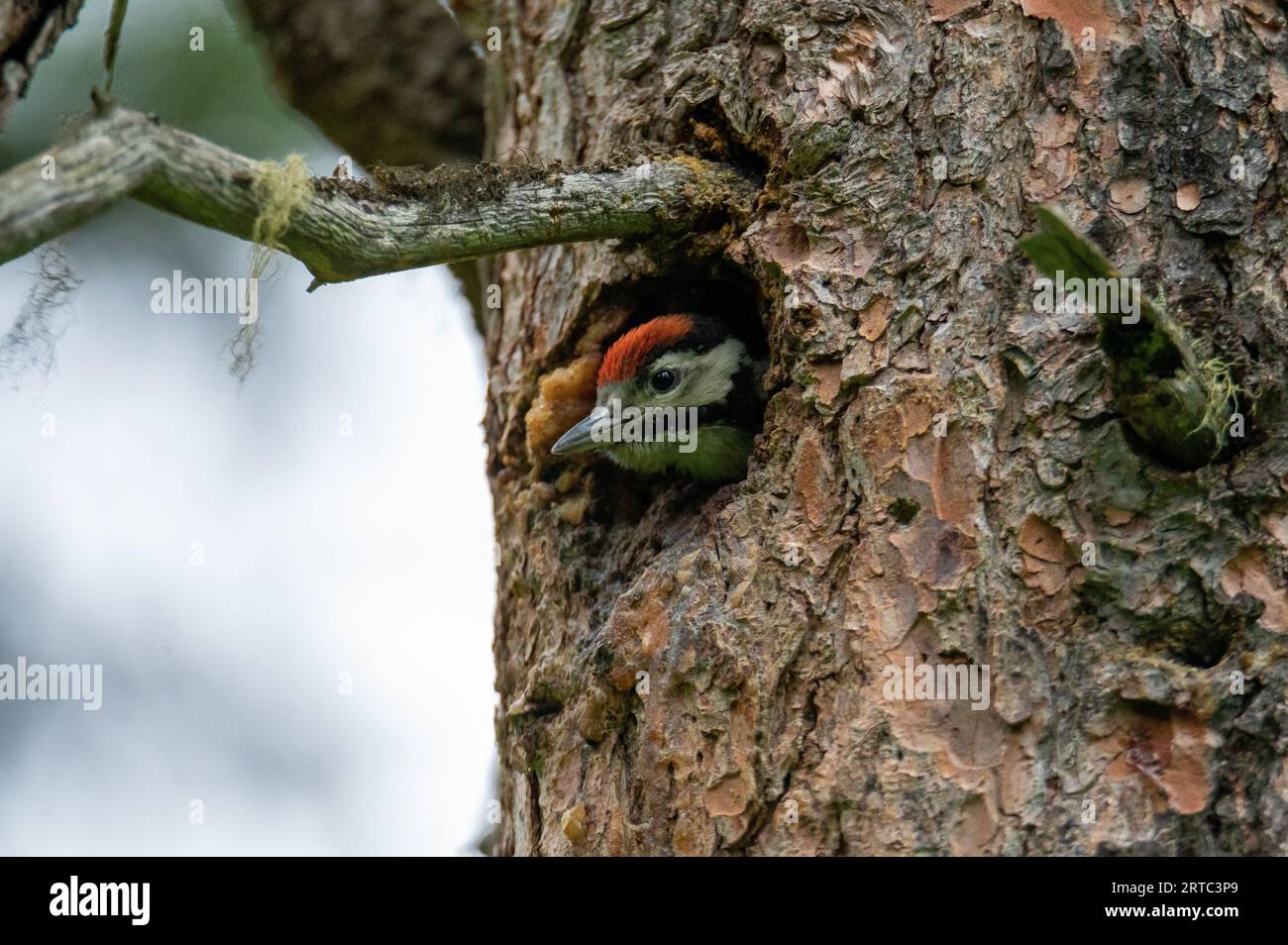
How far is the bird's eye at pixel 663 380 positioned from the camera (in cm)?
440

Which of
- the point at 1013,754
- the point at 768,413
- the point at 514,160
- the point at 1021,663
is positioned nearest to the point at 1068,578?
the point at 1021,663

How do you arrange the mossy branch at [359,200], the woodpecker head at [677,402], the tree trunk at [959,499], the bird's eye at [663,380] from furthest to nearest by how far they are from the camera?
1. the bird's eye at [663,380]
2. the woodpecker head at [677,402]
3. the tree trunk at [959,499]
4. the mossy branch at [359,200]

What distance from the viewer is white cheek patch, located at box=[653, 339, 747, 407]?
4.45 metres

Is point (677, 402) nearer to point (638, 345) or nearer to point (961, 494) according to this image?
point (638, 345)

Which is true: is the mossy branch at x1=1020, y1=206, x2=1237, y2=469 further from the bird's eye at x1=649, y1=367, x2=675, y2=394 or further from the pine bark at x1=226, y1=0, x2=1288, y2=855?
the bird's eye at x1=649, y1=367, x2=675, y2=394

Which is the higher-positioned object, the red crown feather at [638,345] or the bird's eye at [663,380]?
the red crown feather at [638,345]

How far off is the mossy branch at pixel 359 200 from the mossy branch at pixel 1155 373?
1164 mm

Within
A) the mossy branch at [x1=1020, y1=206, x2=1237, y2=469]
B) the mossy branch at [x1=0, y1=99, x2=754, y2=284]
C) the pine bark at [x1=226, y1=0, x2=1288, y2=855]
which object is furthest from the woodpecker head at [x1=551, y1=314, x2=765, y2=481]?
the mossy branch at [x1=1020, y1=206, x2=1237, y2=469]

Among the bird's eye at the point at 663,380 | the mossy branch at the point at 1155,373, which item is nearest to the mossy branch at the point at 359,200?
the bird's eye at the point at 663,380

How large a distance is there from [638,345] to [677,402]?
416 mm

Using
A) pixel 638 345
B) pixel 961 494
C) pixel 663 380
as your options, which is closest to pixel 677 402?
pixel 663 380

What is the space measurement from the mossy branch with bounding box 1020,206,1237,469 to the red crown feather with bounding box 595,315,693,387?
1.73 metres

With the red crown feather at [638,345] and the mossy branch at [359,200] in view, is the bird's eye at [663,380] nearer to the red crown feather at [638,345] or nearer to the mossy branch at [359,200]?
the red crown feather at [638,345]
